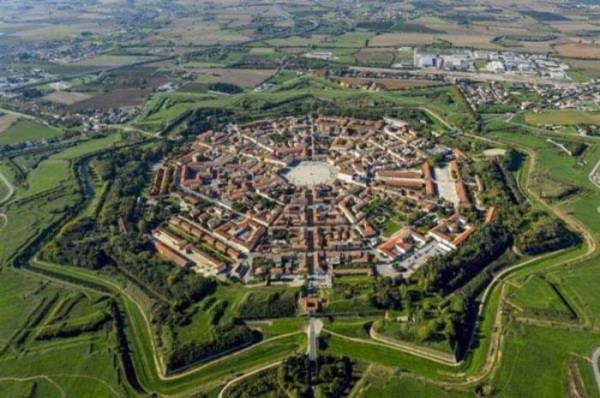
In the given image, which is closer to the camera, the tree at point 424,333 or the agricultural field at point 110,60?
the tree at point 424,333

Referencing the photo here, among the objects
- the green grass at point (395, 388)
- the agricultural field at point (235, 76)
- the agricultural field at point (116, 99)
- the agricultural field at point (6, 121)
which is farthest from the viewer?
the agricultural field at point (235, 76)

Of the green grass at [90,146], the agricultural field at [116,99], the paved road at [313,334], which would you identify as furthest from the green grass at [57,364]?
the agricultural field at [116,99]

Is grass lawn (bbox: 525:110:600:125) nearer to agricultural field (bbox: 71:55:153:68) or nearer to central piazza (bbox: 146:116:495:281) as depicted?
central piazza (bbox: 146:116:495:281)

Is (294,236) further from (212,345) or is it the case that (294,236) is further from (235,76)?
(235,76)

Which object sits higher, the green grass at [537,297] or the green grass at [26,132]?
the green grass at [537,297]

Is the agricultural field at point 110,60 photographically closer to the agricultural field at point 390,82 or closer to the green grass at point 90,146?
the green grass at point 90,146

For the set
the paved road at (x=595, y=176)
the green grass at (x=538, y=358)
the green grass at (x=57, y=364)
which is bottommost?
the green grass at (x=57, y=364)

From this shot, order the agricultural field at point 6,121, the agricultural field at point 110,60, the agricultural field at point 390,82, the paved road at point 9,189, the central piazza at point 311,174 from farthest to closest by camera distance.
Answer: the agricultural field at point 110,60, the agricultural field at point 390,82, the agricultural field at point 6,121, the central piazza at point 311,174, the paved road at point 9,189
